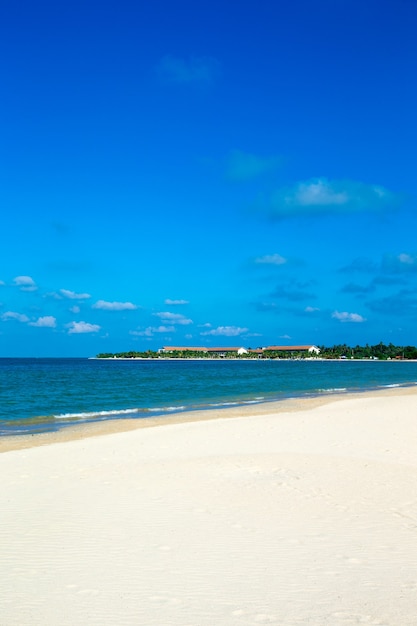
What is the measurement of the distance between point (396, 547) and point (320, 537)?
1.00 metres

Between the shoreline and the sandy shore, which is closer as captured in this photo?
the sandy shore

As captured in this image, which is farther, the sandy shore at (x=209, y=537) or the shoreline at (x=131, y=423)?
the shoreline at (x=131, y=423)

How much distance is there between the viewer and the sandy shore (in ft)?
18.5

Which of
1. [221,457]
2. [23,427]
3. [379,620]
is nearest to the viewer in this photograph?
[379,620]

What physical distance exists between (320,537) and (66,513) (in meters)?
3.96

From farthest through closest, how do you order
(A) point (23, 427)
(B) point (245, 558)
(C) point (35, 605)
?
(A) point (23, 427) → (B) point (245, 558) → (C) point (35, 605)

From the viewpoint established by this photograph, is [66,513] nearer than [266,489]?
Yes

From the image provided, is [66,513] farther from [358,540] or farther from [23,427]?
[23,427]

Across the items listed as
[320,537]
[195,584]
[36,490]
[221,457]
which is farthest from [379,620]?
[221,457]

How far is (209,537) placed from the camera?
7789 mm

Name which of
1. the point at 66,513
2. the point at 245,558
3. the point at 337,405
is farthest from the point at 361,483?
the point at 337,405

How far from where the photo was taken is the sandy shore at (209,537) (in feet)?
18.5

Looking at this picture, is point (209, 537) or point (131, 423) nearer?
point (209, 537)

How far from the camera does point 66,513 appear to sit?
9008mm
